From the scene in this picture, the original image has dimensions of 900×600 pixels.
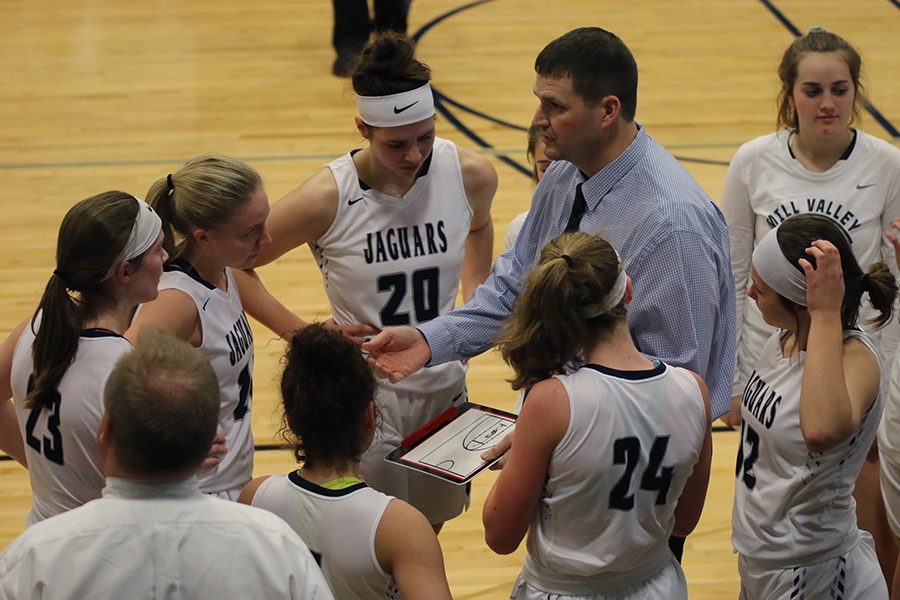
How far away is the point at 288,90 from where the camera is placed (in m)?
9.22

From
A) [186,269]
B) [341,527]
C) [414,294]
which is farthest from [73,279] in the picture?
[414,294]

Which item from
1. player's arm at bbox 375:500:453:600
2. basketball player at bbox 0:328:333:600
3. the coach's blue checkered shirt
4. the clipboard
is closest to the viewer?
basketball player at bbox 0:328:333:600

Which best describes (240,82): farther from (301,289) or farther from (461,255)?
(461,255)

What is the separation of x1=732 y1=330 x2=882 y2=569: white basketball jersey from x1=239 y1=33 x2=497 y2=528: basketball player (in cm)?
107

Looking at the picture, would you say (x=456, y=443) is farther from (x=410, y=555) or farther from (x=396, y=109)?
(x=396, y=109)

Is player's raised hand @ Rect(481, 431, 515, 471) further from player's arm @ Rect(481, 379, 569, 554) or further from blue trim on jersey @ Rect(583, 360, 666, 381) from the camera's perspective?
blue trim on jersey @ Rect(583, 360, 666, 381)

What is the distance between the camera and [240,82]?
30.5ft

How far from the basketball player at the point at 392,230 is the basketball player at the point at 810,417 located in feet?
3.45

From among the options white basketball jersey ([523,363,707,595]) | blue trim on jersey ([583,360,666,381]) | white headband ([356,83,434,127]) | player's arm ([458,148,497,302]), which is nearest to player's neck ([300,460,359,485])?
white basketball jersey ([523,363,707,595])

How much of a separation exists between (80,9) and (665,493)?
9.50 metres

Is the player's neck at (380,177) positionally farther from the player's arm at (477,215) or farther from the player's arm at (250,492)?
the player's arm at (250,492)

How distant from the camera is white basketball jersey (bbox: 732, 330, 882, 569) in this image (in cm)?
298

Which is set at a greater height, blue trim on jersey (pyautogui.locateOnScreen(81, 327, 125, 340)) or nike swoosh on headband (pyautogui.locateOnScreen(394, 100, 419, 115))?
nike swoosh on headband (pyautogui.locateOnScreen(394, 100, 419, 115))

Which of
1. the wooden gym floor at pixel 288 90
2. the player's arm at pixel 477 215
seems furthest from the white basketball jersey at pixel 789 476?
the wooden gym floor at pixel 288 90
